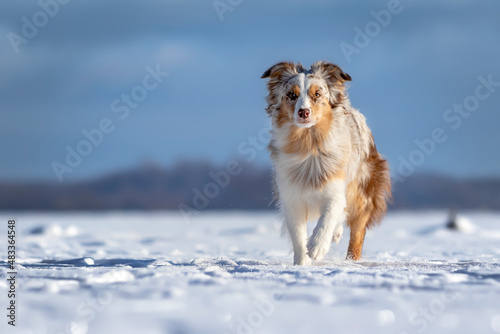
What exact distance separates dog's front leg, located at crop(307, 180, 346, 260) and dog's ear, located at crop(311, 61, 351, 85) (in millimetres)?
1092

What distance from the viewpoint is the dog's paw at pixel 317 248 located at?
530 cm

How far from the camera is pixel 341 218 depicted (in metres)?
5.70

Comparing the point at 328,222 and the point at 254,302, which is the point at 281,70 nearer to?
the point at 328,222

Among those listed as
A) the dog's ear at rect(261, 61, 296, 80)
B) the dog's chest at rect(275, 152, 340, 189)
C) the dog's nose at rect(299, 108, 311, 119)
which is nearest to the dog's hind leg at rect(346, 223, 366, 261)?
the dog's chest at rect(275, 152, 340, 189)

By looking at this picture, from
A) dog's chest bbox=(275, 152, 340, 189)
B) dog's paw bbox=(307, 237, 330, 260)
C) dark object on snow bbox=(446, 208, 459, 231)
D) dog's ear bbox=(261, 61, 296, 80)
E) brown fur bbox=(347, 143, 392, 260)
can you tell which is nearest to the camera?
dog's paw bbox=(307, 237, 330, 260)

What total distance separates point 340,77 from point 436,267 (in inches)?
84.9

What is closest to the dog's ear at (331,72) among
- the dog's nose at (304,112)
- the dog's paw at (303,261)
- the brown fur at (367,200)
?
the dog's nose at (304,112)

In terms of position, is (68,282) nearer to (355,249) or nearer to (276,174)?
(276,174)

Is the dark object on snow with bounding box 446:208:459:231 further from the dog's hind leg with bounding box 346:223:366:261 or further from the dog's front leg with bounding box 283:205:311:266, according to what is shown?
the dog's front leg with bounding box 283:205:311:266

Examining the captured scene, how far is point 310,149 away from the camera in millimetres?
5730

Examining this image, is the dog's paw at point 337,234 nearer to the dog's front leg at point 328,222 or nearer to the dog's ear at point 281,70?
the dog's front leg at point 328,222

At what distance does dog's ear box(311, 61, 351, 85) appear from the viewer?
19.4 feet

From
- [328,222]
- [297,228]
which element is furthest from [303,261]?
[328,222]

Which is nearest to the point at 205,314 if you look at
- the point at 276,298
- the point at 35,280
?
the point at 276,298
